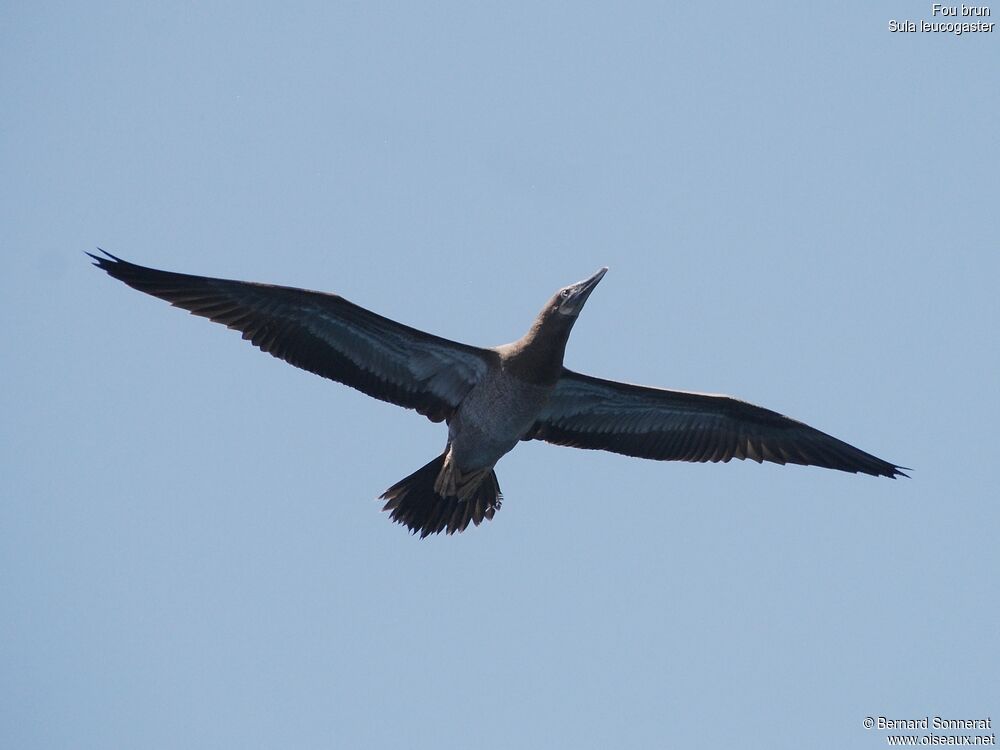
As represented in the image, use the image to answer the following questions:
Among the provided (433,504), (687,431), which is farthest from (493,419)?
(687,431)

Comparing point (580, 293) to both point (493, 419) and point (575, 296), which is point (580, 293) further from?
point (493, 419)

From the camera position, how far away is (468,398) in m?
11.5

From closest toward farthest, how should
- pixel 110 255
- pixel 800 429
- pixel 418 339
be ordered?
pixel 110 255, pixel 418 339, pixel 800 429

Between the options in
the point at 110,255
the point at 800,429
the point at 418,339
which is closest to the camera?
the point at 110,255

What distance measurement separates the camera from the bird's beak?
429 inches

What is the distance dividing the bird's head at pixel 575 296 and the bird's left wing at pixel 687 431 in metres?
1.21

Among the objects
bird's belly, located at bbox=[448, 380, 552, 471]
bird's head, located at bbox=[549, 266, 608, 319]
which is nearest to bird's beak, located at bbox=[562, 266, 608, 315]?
bird's head, located at bbox=[549, 266, 608, 319]

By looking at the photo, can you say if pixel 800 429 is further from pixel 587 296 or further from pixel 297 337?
pixel 297 337

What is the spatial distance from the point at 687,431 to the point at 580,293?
2.34m

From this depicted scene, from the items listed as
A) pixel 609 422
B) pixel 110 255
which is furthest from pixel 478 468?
pixel 110 255

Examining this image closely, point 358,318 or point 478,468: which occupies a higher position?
point 358,318

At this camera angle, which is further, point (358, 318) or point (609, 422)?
point (609, 422)

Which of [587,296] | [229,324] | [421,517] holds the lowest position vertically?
[421,517]

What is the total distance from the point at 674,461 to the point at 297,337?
391cm
